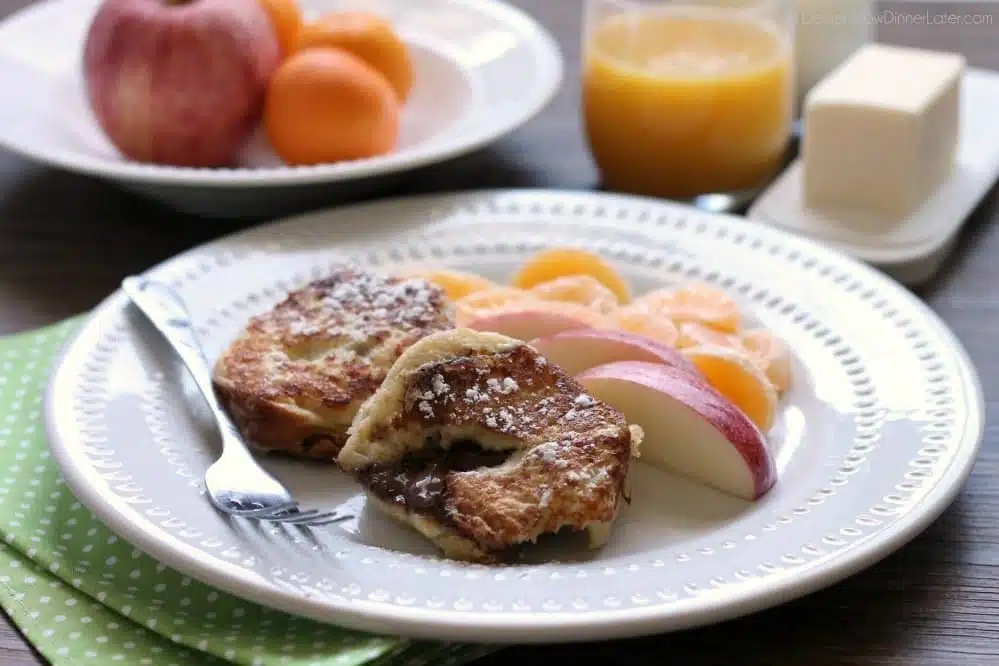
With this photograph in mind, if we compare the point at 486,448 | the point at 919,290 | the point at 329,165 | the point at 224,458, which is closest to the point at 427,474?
the point at 486,448

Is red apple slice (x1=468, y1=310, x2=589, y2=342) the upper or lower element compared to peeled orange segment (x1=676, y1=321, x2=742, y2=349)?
upper

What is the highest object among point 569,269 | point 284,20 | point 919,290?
point 284,20

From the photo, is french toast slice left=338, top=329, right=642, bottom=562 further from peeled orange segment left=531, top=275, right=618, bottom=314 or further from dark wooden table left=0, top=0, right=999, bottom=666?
peeled orange segment left=531, top=275, right=618, bottom=314

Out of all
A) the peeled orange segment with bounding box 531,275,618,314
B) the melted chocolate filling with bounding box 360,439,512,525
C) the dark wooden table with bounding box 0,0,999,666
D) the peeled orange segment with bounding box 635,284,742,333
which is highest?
the melted chocolate filling with bounding box 360,439,512,525

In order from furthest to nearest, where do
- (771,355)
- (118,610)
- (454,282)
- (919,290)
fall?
(919,290) < (454,282) < (771,355) < (118,610)

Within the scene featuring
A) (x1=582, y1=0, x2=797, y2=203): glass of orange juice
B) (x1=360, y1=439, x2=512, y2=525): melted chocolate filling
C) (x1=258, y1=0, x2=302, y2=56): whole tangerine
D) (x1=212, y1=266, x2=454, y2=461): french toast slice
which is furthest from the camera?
(x1=258, y1=0, x2=302, y2=56): whole tangerine

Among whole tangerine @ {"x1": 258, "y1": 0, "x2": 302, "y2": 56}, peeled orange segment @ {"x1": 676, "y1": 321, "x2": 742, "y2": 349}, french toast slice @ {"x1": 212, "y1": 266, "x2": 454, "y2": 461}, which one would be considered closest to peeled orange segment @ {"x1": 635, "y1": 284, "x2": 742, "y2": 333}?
peeled orange segment @ {"x1": 676, "y1": 321, "x2": 742, "y2": 349}

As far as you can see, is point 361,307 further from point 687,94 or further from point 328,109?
point 687,94
